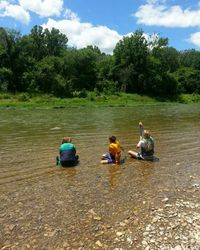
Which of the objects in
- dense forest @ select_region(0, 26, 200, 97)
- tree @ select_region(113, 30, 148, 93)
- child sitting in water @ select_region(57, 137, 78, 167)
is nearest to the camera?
child sitting in water @ select_region(57, 137, 78, 167)

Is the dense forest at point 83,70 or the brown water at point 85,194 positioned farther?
the dense forest at point 83,70

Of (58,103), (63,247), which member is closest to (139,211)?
(63,247)

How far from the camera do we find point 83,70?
279 feet

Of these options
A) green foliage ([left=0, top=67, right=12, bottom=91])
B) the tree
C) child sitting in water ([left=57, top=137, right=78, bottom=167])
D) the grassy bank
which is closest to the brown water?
child sitting in water ([left=57, top=137, right=78, bottom=167])

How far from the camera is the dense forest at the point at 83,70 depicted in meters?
72.4

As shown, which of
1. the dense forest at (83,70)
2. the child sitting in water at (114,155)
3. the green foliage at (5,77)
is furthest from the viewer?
the dense forest at (83,70)

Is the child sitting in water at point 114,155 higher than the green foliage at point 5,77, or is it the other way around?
the green foliage at point 5,77

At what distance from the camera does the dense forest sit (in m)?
72.4

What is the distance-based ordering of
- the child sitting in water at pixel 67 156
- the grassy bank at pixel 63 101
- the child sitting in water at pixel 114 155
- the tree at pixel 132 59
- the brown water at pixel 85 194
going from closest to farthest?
the brown water at pixel 85 194 → the child sitting in water at pixel 67 156 → the child sitting in water at pixel 114 155 → the grassy bank at pixel 63 101 → the tree at pixel 132 59

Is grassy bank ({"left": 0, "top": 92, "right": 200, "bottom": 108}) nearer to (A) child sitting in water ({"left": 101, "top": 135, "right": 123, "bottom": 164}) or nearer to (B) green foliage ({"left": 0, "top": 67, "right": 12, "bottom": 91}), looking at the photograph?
(B) green foliage ({"left": 0, "top": 67, "right": 12, "bottom": 91})

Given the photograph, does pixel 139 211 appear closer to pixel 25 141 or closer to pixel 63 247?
pixel 63 247

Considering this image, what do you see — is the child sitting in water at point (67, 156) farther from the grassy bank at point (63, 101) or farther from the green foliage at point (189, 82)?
the green foliage at point (189, 82)

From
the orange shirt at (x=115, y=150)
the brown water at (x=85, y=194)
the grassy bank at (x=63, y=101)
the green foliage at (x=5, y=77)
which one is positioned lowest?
the grassy bank at (x=63, y=101)

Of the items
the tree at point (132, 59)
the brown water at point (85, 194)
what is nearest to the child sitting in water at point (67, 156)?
the brown water at point (85, 194)
